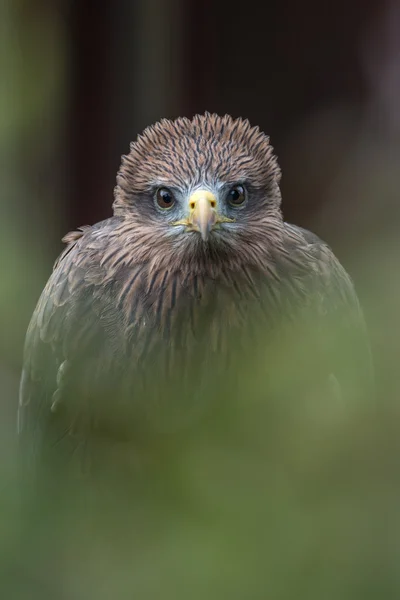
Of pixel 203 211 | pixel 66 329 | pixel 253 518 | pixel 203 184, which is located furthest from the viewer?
pixel 66 329

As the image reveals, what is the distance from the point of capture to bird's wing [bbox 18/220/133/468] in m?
2.33

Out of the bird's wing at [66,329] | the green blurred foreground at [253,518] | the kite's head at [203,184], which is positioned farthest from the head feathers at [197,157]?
the green blurred foreground at [253,518]

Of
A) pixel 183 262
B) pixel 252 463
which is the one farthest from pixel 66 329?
pixel 252 463

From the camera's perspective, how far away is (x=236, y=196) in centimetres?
224

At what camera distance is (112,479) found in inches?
28.2

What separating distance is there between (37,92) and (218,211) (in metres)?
1.48

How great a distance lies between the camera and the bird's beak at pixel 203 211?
6.50 feet

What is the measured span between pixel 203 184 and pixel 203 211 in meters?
0.17

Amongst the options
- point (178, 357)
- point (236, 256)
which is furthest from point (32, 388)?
point (236, 256)

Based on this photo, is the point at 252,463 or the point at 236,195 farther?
the point at 236,195

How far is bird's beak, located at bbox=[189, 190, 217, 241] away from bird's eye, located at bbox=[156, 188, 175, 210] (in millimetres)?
134

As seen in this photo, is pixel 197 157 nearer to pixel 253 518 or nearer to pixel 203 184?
pixel 203 184

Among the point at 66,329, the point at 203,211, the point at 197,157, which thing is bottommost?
the point at 66,329

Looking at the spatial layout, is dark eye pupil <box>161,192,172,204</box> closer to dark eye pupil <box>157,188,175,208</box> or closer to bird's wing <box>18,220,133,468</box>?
dark eye pupil <box>157,188,175,208</box>
